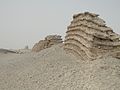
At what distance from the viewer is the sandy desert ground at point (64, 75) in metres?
6.66

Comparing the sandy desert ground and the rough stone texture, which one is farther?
the rough stone texture

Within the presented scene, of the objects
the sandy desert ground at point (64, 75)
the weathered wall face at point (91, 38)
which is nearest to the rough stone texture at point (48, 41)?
the weathered wall face at point (91, 38)

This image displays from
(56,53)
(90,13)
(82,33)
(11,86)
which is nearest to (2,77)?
(11,86)

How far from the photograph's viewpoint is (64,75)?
750cm

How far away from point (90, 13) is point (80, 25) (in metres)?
0.57

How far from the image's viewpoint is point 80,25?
9219mm

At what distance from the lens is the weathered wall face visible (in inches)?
312

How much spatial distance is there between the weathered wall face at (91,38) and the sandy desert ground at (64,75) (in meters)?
0.30

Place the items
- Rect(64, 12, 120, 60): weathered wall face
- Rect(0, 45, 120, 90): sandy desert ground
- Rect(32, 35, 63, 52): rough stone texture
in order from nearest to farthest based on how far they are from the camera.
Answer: Rect(0, 45, 120, 90): sandy desert ground, Rect(64, 12, 120, 60): weathered wall face, Rect(32, 35, 63, 52): rough stone texture

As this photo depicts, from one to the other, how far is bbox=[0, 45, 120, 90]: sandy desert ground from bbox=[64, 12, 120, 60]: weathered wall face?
0.30m

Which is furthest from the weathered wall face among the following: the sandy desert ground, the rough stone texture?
the rough stone texture

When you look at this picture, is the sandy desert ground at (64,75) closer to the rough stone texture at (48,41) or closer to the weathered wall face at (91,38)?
the weathered wall face at (91,38)

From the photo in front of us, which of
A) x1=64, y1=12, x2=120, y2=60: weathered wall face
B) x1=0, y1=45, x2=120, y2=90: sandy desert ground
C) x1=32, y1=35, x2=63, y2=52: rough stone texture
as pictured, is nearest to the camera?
x1=0, y1=45, x2=120, y2=90: sandy desert ground

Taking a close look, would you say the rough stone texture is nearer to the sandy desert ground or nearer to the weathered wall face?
the weathered wall face
